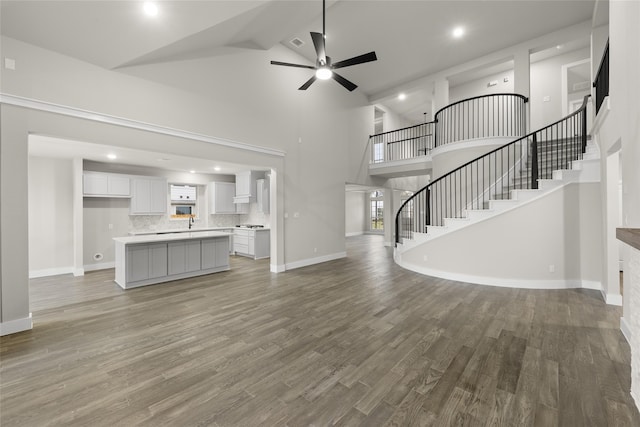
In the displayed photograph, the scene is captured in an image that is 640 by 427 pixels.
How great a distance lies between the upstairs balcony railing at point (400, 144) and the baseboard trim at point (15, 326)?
28.4ft

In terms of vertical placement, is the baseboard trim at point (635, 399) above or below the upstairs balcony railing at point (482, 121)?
below

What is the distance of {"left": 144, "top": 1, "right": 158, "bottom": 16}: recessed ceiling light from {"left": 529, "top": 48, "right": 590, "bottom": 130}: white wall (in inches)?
373

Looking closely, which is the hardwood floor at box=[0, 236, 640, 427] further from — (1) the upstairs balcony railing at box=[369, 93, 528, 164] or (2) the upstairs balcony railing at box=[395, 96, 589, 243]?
(1) the upstairs balcony railing at box=[369, 93, 528, 164]

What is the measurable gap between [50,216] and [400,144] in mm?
10768

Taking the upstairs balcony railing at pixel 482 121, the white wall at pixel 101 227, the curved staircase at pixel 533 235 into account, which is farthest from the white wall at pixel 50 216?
the upstairs balcony railing at pixel 482 121

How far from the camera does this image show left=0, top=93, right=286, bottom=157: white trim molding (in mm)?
3197

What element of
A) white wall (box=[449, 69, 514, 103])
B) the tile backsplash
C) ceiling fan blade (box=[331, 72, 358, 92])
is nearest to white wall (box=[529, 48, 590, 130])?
white wall (box=[449, 69, 514, 103])

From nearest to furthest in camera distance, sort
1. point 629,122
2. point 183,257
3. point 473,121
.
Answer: point 629,122 < point 183,257 < point 473,121

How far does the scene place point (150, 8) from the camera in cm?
328

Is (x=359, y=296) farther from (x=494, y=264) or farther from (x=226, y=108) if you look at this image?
(x=226, y=108)

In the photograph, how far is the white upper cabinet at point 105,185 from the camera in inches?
247

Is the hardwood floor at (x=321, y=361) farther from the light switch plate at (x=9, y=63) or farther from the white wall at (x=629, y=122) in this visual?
the light switch plate at (x=9, y=63)

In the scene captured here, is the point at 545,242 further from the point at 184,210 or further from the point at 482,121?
the point at 184,210

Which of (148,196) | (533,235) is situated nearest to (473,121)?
(533,235)
